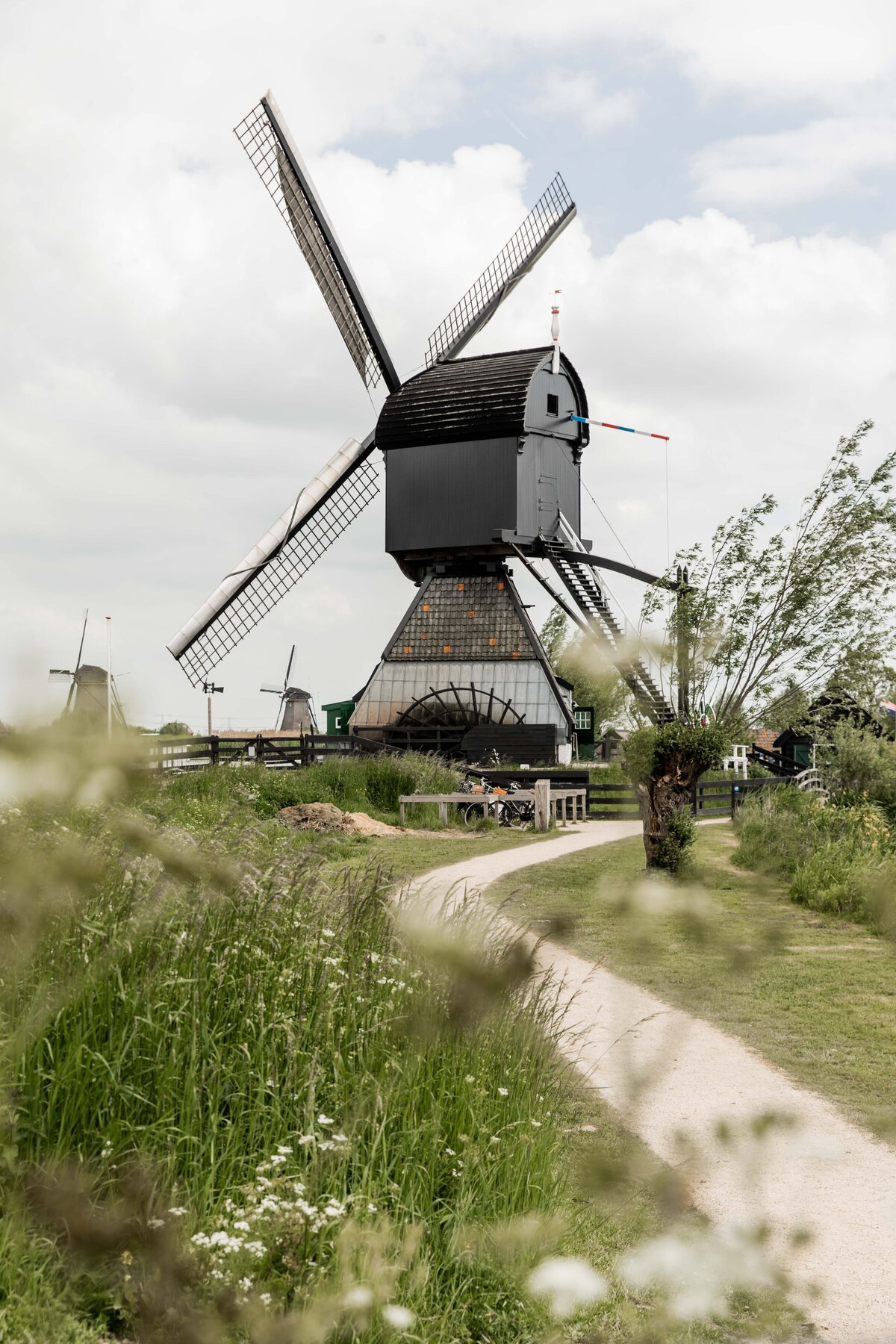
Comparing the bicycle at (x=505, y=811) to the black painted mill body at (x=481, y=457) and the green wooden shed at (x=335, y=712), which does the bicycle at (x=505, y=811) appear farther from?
the green wooden shed at (x=335, y=712)

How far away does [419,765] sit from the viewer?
80.6 feet

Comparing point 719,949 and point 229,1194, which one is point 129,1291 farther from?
point 719,949

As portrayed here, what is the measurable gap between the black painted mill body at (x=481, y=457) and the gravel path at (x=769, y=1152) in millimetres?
20258

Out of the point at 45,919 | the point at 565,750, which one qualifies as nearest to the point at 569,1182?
the point at 45,919

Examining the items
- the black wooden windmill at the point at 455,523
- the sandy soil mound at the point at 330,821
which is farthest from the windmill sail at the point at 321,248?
the sandy soil mound at the point at 330,821

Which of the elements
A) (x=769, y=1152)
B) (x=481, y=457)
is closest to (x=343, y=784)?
(x=481, y=457)

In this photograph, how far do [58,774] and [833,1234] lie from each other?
4.53 metres

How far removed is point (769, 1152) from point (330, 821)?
1786 cm

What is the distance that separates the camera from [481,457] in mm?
28703

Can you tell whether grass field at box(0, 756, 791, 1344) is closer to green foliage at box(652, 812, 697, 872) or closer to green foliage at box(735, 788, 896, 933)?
green foliage at box(735, 788, 896, 933)

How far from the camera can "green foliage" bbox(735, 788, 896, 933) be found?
1379cm

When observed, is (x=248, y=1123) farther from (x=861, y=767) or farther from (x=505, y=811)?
(x=861, y=767)

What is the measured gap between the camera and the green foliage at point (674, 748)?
50.9 feet

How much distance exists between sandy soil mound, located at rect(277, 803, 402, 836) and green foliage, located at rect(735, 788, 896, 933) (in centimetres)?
611
